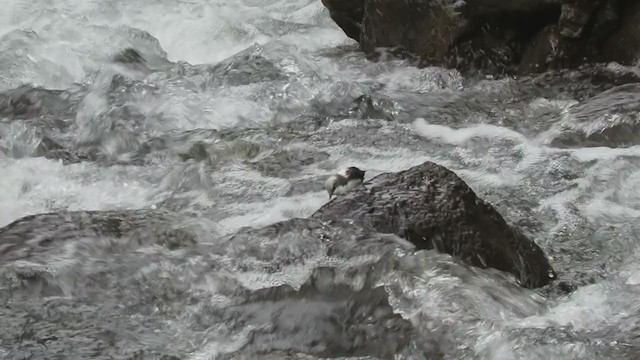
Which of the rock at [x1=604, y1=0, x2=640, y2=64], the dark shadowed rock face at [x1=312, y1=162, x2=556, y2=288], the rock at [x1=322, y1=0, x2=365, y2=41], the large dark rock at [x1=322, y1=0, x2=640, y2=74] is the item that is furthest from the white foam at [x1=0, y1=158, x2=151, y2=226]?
the rock at [x1=604, y1=0, x2=640, y2=64]

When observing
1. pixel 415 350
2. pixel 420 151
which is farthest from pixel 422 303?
pixel 420 151

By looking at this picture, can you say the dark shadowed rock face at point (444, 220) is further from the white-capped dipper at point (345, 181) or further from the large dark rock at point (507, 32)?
the large dark rock at point (507, 32)

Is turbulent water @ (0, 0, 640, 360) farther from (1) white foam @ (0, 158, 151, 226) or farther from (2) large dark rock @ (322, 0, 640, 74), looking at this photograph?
(2) large dark rock @ (322, 0, 640, 74)

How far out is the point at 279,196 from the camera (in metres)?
4.49

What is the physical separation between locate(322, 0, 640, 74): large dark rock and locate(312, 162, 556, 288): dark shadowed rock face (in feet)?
7.75

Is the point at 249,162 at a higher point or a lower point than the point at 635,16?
lower

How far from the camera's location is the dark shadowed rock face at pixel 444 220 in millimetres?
3496

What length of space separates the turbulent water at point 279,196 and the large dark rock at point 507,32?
0.45 feet

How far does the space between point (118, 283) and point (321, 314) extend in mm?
789

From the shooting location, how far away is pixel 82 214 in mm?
3785

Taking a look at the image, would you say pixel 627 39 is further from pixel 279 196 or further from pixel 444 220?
pixel 444 220

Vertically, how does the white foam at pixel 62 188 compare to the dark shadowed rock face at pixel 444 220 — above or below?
below

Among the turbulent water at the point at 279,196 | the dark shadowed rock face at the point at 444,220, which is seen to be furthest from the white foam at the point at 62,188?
the dark shadowed rock face at the point at 444,220

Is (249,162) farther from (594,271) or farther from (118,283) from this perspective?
(594,271)
